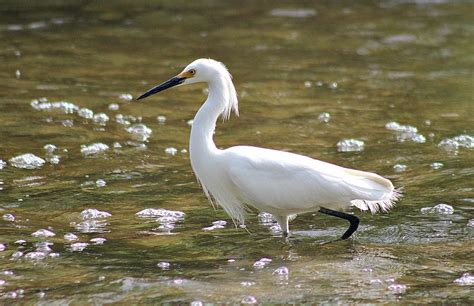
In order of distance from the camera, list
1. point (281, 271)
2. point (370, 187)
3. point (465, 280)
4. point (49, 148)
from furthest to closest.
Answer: point (49, 148)
point (370, 187)
point (281, 271)
point (465, 280)

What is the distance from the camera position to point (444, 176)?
859 centimetres

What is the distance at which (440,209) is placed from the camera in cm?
757

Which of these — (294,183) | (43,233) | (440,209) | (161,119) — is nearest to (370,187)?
(294,183)

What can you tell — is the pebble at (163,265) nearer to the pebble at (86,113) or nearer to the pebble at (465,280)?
the pebble at (465,280)

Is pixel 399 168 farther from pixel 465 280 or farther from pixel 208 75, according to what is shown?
pixel 465 280

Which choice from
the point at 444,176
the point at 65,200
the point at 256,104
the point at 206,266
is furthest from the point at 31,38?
the point at 206,266

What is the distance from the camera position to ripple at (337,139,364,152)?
968 centimetres

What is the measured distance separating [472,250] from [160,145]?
417 cm

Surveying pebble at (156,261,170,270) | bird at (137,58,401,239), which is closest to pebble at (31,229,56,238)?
pebble at (156,261,170,270)

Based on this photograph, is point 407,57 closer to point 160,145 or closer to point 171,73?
point 171,73

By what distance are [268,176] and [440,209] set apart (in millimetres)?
1606

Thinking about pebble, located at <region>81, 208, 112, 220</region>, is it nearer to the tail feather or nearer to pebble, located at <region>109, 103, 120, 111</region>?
the tail feather

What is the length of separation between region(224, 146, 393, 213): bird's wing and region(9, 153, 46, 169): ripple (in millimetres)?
A: 2751

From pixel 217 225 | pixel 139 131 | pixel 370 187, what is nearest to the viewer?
pixel 370 187
